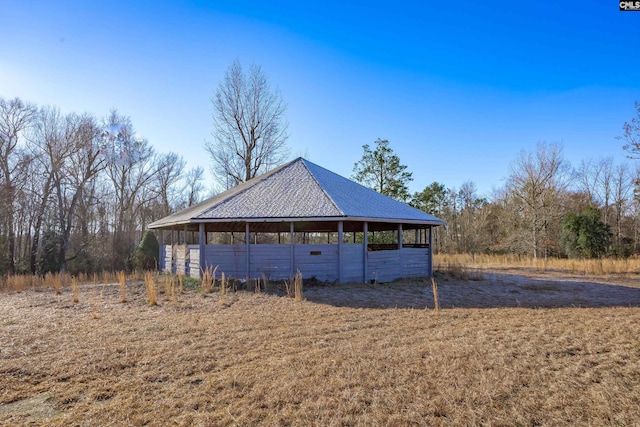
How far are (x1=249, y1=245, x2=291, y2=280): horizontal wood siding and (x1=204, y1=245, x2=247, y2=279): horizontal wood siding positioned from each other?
0.33m

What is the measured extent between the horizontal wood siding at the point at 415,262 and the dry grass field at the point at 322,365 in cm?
439

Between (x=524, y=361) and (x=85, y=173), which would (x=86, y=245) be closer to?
(x=85, y=173)

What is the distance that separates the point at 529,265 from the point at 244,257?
15.6 meters

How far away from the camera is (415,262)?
12.8 metres

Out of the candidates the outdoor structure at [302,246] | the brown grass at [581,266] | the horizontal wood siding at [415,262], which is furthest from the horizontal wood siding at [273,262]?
the brown grass at [581,266]

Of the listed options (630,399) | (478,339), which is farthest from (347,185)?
(630,399)

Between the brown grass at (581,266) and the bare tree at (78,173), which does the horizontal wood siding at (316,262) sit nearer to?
the brown grass at (581,266)

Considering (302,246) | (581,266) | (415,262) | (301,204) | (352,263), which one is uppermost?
(301,204)

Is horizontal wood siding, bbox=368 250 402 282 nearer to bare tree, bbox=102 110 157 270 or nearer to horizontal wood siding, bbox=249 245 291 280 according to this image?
horizontal wood siding, bbox=249 245 291 280

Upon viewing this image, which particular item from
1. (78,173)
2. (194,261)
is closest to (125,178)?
(78,173)

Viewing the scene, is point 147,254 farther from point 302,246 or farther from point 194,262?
point 302,246

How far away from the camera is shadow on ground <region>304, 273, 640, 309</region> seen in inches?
330

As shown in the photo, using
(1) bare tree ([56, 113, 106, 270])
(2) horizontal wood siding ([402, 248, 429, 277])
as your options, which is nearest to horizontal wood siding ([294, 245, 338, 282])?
(2) horizontal wood siding ([402, 248, 429, 277])

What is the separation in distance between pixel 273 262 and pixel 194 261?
291 centimetres
